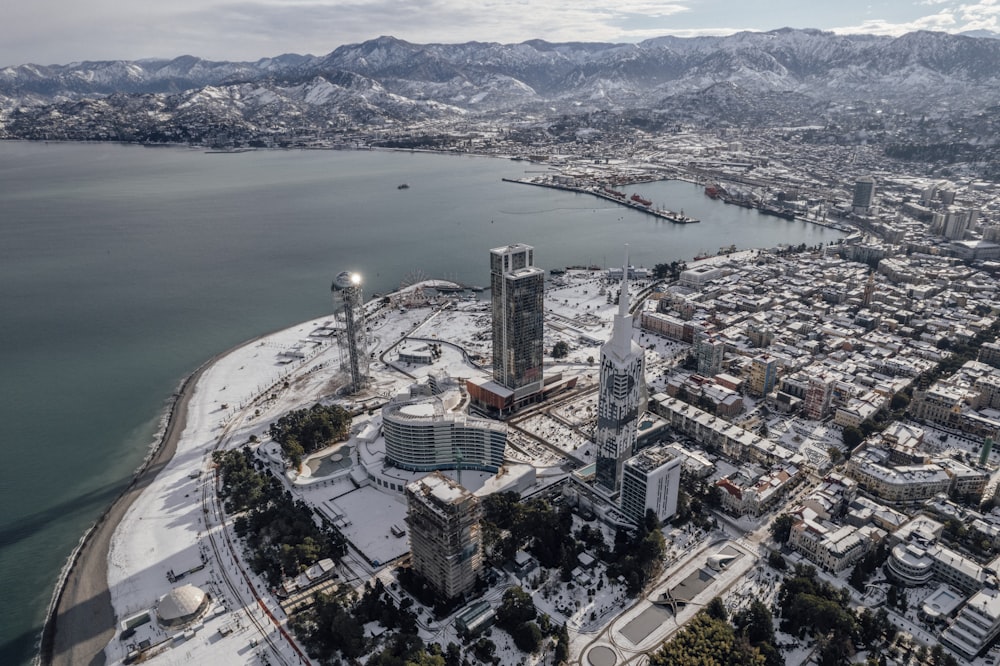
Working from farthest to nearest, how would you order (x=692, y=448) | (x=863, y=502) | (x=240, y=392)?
1. (x=240, y=392)
2. (x=692, y=448)
3. (x=863, y=502)

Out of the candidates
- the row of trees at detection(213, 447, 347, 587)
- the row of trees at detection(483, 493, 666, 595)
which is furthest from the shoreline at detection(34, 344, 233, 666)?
the row of trees at detection(483, 493, 666, 595)

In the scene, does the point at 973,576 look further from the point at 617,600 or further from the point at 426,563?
the point at 426,563

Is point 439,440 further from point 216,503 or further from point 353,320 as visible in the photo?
point 353,320

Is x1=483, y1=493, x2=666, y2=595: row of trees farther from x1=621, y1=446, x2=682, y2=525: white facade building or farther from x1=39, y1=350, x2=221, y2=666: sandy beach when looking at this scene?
x1=39, y1=350, x2=221, y2=666: sandy beach

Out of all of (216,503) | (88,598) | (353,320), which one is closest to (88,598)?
(88,598)

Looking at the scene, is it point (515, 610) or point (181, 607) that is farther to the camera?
A: point (181, 607)

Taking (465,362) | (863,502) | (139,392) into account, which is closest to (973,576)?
(863,502)

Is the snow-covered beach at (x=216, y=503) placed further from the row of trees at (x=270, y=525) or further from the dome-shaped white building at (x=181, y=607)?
the row of trees at (x=270, y=525)
